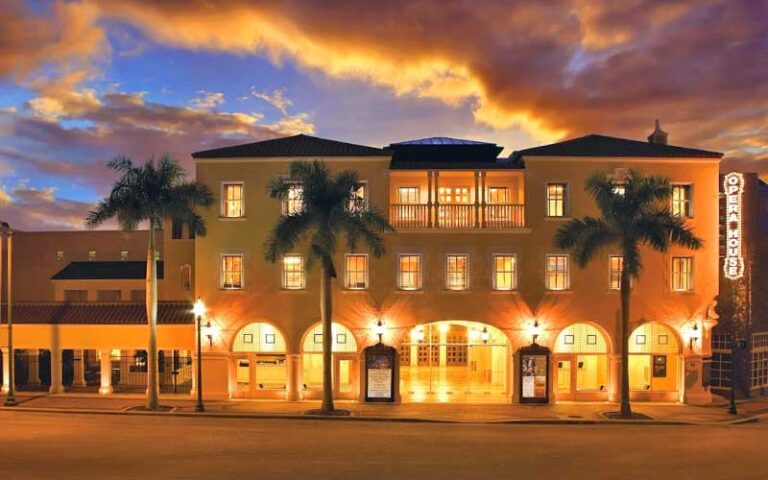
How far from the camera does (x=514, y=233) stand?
3064cm

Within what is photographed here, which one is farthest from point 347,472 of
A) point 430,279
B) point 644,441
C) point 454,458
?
point 430,279

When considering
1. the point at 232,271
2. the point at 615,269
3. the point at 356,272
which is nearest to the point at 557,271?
the point at 615,269

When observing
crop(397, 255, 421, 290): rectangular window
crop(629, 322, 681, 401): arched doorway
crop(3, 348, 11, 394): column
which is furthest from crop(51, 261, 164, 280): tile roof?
crop(629, 322, 681, 401): arched doorway

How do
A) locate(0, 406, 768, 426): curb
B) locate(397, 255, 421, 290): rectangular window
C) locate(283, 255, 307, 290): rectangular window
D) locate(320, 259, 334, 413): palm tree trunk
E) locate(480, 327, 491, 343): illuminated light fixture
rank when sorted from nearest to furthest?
1. locate(0, 406, 768, 426): curb
2. locate(320, 259, 334, 413): palm tree trunk
3. locate(397, 255, 421, 290): rectangular window
4. locate(283, 255, 307, 290): rectangular window
5. locate(480, 327, 491, 343): illuminated light fixture

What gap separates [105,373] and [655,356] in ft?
85.7

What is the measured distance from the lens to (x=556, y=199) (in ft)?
102

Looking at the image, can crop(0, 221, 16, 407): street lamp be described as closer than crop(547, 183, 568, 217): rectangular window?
Yes

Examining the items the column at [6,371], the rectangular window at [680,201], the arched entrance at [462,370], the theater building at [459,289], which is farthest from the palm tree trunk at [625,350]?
the column at [6,371]

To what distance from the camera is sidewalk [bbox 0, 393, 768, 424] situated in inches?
1060

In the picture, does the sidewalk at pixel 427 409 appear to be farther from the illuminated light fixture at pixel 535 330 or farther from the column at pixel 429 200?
the column at pixel 429 200

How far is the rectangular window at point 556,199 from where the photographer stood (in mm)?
30938

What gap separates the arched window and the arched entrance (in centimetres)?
611

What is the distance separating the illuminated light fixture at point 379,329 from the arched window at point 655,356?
11.6 metres

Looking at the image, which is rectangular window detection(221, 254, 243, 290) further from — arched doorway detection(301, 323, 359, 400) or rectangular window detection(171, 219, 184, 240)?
rectangular window detection(171, 219, 184, 240)
